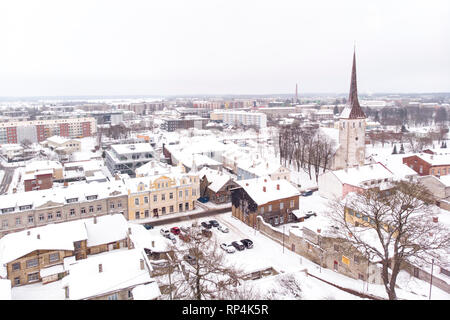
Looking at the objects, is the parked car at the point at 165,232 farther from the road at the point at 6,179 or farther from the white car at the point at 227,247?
the road at the point at 6,179

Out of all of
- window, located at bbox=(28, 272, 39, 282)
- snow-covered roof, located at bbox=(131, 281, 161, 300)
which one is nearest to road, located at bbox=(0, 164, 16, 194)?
window, located at bbox=(28, 272, 39, 282)

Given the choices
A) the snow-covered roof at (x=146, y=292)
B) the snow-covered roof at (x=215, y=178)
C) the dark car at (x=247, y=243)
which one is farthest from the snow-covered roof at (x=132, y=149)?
the snow-covered roof at (x=146, y=292)

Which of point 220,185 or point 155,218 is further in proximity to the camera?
point 220,185

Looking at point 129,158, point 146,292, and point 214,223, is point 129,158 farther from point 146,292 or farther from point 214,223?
point 146,292

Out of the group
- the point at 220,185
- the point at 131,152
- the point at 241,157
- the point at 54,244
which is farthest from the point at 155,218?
the point at 241,157
